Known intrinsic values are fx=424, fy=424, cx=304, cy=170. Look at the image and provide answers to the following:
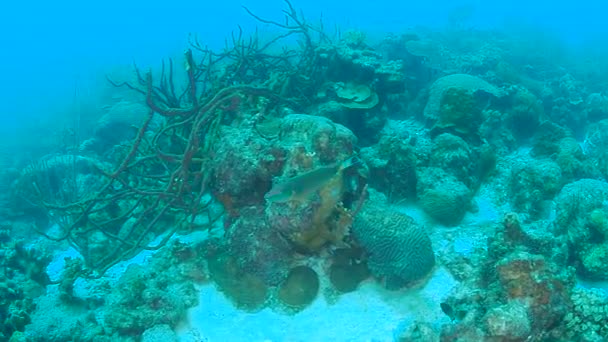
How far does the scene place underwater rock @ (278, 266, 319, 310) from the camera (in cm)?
486

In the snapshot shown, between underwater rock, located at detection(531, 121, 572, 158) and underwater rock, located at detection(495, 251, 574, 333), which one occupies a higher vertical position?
underwater rock, located at detection(531, 121, 572, 158)

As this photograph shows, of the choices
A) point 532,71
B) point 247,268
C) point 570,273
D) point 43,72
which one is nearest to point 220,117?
point 247,268

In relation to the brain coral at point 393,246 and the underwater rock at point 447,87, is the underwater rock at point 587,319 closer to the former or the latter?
the brain coral at point 393,246

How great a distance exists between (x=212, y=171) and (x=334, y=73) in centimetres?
440

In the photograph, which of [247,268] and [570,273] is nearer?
[570,273]

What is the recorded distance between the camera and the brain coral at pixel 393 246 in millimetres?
4680

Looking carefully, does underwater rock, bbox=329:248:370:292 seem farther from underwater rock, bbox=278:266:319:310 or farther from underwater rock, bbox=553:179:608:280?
underwater rock, bbox=553:179:608:280

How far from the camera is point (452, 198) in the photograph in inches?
231

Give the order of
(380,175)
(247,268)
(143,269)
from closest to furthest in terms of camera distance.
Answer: (247,268) < (143,269) < (380,175)

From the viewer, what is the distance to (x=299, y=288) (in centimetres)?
491

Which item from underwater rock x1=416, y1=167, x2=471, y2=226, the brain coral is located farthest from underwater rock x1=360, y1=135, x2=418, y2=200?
the brain coral

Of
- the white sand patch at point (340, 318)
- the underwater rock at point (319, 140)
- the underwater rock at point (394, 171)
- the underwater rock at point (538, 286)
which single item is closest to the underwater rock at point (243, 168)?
the underwater rock at point (319, 140)

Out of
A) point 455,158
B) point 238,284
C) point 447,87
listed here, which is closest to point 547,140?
point 447,87

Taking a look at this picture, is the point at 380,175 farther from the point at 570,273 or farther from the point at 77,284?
the point at 77,284
